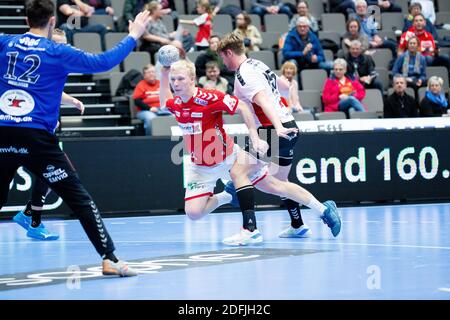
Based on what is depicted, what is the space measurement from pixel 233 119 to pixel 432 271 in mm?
8035

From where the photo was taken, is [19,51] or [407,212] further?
[407,212]

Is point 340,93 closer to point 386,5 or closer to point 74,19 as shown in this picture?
point 386,5

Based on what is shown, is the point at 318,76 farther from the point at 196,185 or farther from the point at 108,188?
the point at 196,185

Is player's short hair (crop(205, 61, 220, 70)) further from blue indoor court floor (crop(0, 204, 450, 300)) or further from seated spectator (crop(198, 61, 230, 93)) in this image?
blue indoor court floor (crop(0, 204, 450, 300))

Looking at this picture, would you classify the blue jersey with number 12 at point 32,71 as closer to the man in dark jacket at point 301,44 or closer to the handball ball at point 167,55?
the handball ball at point 167,55

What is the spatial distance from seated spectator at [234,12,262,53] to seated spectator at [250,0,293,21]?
166 centimetres

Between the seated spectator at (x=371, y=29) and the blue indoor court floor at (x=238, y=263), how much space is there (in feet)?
25.4

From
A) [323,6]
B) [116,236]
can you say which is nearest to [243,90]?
[116,236]

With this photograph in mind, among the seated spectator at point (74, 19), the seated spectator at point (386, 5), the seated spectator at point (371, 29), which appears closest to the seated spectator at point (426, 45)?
the seated spectator at point (371, 29)

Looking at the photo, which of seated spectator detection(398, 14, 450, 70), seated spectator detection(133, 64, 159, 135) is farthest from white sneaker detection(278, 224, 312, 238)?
seated spectator detection(398, 14, 450, 70)

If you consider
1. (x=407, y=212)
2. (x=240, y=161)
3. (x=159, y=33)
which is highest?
(x=159, y=33)

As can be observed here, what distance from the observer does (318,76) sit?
59.0ft

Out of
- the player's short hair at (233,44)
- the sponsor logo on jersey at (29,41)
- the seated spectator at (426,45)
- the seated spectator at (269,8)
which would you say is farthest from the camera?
the seated spectator at (269,8)

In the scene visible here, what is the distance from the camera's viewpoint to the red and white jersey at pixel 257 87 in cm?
976
